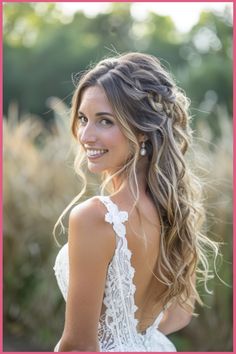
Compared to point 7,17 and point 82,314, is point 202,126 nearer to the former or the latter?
point 82,314

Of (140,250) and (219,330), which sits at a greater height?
(140,250)

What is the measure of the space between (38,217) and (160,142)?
3583mm

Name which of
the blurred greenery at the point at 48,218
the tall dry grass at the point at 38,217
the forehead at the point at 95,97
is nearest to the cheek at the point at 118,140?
the forehead at the point at 95,97

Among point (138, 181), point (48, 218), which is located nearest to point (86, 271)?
point (138, 181)

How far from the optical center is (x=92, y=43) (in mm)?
23688

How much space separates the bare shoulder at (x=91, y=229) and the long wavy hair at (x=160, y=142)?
19cm

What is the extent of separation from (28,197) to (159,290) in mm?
3706

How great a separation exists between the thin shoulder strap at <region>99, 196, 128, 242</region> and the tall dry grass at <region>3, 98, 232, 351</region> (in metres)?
2.94

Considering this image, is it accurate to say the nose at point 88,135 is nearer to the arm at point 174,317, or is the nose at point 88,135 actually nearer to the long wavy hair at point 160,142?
the long wavy hair at point 160,142

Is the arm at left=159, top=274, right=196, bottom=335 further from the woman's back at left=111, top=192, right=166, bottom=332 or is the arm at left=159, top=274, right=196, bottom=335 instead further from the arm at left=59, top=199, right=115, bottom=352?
the arm at left=59, top=199, right=115, bottom=352

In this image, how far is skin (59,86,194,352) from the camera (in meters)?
2.41

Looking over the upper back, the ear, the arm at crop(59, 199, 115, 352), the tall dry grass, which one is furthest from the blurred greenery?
the arm at crop(59, 199, 115, 352)

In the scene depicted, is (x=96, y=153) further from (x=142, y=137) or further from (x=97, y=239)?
(x=97, y=239)

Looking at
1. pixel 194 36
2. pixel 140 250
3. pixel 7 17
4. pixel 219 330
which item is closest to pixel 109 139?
pixel 140 250
